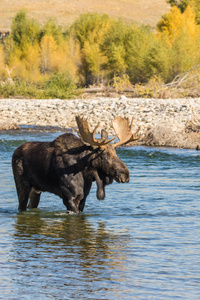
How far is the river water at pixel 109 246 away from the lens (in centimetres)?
589

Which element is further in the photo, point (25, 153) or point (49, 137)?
point (49, 137)

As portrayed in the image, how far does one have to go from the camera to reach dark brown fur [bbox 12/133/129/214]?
8758mm

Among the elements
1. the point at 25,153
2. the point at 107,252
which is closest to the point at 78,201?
the point at 25,153

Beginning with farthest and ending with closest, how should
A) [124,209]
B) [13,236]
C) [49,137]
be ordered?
[49,137] < [124,209] < [13,236]

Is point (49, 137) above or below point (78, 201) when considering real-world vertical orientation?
below

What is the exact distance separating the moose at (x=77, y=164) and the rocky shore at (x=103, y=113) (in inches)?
507

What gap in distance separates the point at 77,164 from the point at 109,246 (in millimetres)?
1651

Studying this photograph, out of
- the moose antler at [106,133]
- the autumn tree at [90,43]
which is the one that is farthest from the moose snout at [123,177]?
the autumn tree at [90,43]

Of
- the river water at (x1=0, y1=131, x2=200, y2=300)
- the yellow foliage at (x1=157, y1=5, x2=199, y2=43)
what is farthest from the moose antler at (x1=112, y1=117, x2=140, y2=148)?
the yellow foliage at (x1=157, y1=5, x2=199, y2=43)

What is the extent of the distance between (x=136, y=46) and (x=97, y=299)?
152 ft

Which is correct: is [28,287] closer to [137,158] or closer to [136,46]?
[137,158]

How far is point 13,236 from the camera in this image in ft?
26.9

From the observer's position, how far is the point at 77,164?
8.91 m

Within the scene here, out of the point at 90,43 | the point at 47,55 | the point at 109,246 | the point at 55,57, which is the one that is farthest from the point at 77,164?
the point at 90,43
